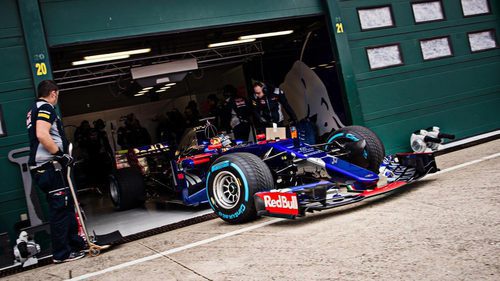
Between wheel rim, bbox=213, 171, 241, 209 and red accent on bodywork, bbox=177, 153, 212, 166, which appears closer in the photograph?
wheel rim, bbox=213, 171, 241, 209

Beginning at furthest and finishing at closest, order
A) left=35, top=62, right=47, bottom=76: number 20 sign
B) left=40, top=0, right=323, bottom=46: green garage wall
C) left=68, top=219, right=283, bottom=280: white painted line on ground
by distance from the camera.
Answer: left=40, top=0, right=323, bottom=46: green garage wall → left=35, top=62, right=47, bottom=76: number 20 sign → left=68, top=219, right=283, bottom=280: white painted line on ground

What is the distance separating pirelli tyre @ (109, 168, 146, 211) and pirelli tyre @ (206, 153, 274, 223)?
305 cm

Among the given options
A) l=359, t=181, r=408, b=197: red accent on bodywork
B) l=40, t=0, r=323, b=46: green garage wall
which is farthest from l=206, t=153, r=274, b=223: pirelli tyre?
l=40, t=0, r=323, b=46: green garage wall

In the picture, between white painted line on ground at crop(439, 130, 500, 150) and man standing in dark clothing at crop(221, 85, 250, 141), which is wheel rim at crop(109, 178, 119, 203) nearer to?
man standing in dark clothing at crop(221, 85, 250, 141)

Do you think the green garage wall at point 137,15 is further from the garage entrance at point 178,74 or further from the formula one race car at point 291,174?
the formula one race car at point 291,174

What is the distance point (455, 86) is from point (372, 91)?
1913mm

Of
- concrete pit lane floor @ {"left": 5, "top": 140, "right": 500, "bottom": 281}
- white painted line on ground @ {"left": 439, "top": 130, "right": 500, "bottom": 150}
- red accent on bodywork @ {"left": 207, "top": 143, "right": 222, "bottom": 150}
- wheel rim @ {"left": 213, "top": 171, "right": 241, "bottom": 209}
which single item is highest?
red accent on bodywork @ {"left": 207, "top": 143, "right": 222, "bottom": 150}

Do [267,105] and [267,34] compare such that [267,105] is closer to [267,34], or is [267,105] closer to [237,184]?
[267,34]

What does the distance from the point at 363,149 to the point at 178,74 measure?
5.71m

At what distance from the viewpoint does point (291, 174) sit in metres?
5.56

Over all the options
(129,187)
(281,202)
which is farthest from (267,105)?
(281,202)

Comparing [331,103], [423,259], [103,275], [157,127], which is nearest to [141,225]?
[103,275]

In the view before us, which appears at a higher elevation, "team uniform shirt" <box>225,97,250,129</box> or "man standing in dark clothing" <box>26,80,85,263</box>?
"team uniform shirt" <box>225,97,250,129</box>

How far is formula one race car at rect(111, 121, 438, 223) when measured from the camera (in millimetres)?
4590
